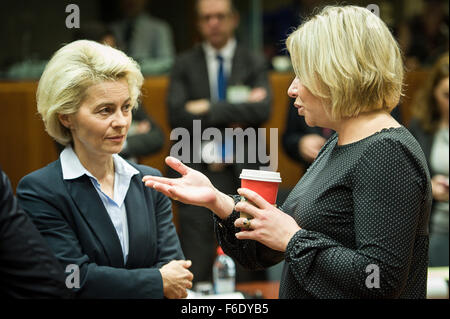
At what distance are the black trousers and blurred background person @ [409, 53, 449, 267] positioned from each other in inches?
37.7

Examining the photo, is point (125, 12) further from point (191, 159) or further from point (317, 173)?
point (317, 173)

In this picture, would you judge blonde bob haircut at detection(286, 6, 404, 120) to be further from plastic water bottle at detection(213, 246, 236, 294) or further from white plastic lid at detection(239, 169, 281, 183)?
plastic water bottle at detection(213, 246, 236, 294)

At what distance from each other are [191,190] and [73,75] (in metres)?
0.57

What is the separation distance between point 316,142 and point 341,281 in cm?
217

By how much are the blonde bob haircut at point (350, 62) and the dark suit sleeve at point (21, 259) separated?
793mm

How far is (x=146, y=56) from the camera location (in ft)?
16.6

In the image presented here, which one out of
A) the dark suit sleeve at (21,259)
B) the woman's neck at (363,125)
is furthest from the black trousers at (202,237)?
the dark suit sleeve at (21,259)

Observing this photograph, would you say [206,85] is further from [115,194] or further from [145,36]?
[115,194]

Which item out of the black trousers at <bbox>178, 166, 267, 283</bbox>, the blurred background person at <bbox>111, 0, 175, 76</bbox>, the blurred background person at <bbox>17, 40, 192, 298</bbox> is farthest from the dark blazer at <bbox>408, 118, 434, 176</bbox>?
the blurred background person at <bbox>111, 0, 175, 76</bbox>

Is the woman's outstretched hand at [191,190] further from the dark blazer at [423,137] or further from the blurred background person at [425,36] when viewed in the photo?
the blurred background person at [425,36]

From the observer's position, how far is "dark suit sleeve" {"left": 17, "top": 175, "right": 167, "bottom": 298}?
6.32 ft

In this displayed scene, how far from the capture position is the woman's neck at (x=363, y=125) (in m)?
1.62

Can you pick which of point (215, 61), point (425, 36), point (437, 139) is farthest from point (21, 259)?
point (425, 36)

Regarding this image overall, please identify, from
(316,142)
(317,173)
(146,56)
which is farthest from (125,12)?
(317,173)
